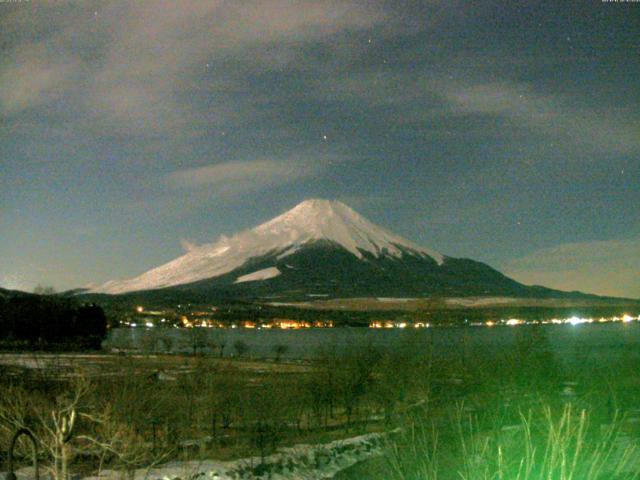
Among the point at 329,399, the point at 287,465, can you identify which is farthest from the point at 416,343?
the point at 287,465

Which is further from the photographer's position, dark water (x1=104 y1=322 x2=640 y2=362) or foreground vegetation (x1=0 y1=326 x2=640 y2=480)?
dark water (x1=104 y1=322 x2=640 y2=362)

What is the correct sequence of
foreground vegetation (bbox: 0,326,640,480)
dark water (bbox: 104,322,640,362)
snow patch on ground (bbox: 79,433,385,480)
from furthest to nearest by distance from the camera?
dark water (bbox: 104,322,640,362), foreground vegetation (bbox: 0,326,640,480), snow patch on ground (bbox: 79,433,385,480)

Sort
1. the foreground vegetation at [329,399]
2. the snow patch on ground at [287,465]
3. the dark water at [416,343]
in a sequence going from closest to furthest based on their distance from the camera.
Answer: the snow patch on ground at [287,465]
the foreground vegetation at [329,399]
the dark water at [416,343]

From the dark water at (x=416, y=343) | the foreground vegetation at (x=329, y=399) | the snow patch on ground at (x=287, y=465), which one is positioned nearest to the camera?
the snow patch on ground at (x=287, y=465)

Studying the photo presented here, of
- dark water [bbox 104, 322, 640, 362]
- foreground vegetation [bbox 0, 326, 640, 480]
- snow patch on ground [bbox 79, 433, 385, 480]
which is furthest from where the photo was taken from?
dark water [bbox 104, 322, 640, 362]

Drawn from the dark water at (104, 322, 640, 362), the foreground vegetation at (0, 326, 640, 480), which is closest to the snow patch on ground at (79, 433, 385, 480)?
the foreground vegetation at (0, 326, 640, 480)

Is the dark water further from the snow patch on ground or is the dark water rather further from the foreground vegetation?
the snow patch on ground

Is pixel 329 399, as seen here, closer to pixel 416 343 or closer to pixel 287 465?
pixel 416 343

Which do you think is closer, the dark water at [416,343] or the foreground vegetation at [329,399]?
the foreground vegetation at [329,399]

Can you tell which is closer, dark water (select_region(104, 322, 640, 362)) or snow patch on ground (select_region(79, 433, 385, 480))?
snow patch on ground (select_region(79, 433, 385, 480))

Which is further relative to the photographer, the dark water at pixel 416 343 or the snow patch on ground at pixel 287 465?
the dark water at pixel 416 343

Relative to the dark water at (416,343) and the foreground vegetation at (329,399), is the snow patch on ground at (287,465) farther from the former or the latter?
the dark water at (416,343)

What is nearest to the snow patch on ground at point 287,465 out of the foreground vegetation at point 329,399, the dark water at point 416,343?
the foreground vegetation at point 329,399

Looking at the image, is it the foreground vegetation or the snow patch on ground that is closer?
the snow patch on ground
